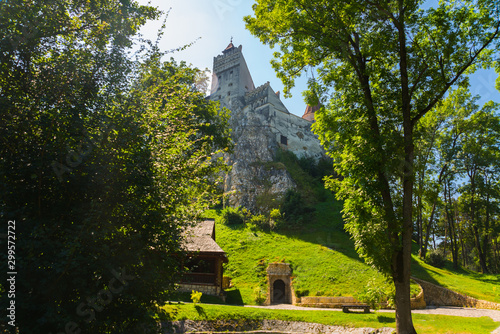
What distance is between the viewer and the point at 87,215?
5020 mm

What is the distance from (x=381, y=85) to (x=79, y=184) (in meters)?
9.96

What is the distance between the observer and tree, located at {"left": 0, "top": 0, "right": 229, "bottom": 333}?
4.62 m

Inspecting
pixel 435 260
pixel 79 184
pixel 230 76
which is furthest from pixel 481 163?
pixel 230 76

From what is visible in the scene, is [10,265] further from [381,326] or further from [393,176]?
[381,326]

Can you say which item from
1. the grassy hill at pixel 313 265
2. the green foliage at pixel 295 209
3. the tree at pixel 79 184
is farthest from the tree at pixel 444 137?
the tree at pixel 79 184

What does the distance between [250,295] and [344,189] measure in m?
15.2

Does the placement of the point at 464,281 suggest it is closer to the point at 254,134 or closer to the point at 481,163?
the point at 481,163

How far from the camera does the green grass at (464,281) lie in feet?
63.8

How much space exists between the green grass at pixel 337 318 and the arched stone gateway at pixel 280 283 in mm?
9608

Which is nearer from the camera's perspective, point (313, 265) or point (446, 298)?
point (446, 298)

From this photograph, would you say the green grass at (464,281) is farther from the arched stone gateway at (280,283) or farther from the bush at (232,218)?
the bush at (232,218)

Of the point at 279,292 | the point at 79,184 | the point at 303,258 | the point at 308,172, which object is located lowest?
the point at 279,292

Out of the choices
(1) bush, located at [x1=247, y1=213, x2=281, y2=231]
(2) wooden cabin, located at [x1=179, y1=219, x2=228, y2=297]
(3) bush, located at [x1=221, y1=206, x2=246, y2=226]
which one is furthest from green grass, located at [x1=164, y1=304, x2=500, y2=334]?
(3) bush, located at [x1=221, y1=206, x2=246, y2=226]

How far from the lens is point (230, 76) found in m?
64.0
